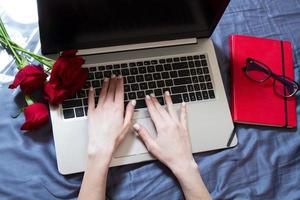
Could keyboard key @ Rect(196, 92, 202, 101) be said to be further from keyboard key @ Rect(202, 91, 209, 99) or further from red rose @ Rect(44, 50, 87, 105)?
red rose @ Rect(44, 50, 87, 105)

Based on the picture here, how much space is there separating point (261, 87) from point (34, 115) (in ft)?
1.55

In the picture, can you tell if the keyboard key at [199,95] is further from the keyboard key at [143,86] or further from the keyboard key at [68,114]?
the keyboard key at [68,114]

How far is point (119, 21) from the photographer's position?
2.47ft

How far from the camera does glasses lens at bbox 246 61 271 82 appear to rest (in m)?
0.87

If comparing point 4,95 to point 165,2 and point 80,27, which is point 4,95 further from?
point 165,2

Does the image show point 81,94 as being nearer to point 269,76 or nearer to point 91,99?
point 91,99

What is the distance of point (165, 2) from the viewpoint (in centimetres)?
73

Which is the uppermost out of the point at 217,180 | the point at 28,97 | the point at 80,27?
the point at 80,27

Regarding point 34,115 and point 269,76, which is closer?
point 34,115

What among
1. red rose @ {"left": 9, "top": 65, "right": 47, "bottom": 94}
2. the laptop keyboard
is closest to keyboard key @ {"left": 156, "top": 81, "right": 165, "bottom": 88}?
the laptop keyboard

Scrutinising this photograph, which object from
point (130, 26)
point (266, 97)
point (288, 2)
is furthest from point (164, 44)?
point (288, 2)

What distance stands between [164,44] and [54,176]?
1.13 feet

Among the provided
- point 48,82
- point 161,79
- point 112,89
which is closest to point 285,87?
point 161,79

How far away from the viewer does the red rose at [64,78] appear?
720 millimetres
